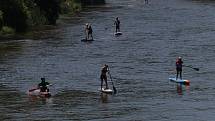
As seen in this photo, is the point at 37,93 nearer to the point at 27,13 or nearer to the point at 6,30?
the point at 6,30

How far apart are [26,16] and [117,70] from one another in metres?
32.4

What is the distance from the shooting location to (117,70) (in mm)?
59594

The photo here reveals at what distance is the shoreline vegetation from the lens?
3401 inches

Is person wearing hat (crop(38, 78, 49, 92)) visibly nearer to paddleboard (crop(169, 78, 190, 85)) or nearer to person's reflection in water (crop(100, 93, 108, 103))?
person's reflection in water (crop(100, 93, 108, 103))

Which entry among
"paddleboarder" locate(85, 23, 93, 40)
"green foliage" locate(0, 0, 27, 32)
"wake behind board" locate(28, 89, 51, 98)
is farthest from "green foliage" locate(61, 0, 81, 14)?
"wake behind board" locate(28, 89, 51, 98)

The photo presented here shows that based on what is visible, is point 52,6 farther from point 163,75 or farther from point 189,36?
point 163,75

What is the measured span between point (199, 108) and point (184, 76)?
13982 mm

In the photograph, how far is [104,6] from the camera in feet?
449

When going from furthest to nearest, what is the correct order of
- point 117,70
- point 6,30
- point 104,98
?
1. point 6,30
2. point 117,70
3. point 104,98

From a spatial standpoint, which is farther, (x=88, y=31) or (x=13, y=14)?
(x=13, y=14)

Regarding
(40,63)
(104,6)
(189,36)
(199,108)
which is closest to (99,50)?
(40,63)

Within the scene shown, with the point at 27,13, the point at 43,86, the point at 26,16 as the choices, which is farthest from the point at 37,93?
the point at 27,13

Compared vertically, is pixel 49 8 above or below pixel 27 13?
above

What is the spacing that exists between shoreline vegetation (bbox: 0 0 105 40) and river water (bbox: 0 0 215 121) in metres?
2.82
